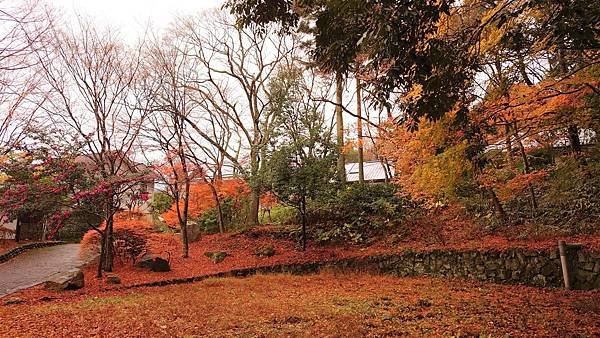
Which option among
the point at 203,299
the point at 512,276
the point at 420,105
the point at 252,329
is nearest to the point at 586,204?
the point at 512,276

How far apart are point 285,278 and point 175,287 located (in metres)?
2.97

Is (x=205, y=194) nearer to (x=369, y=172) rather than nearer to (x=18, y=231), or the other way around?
(x=18, y=231)

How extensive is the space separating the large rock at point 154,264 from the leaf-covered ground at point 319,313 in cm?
232

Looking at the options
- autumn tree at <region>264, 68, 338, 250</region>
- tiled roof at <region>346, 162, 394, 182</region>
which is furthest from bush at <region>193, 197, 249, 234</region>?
tiled roof at <region>346, 162, 394, 182</region>

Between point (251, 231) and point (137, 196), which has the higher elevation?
point (137, 196)

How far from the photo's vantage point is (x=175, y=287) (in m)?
9.03

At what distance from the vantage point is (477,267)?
920 cm

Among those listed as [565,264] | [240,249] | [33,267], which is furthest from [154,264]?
[565,264]

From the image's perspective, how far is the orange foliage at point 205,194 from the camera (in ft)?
48.9

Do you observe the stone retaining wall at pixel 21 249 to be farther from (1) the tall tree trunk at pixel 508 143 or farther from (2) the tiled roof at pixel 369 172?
(1) the tall tree trunk at pixel 508 143

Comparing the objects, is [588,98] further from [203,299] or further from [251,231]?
[251,231]

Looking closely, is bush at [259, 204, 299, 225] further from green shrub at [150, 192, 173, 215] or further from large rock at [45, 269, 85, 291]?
large rock at [45, 269, 85, 291]

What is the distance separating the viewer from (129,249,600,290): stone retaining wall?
23.3 ft

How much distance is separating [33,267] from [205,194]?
6.52 meters
